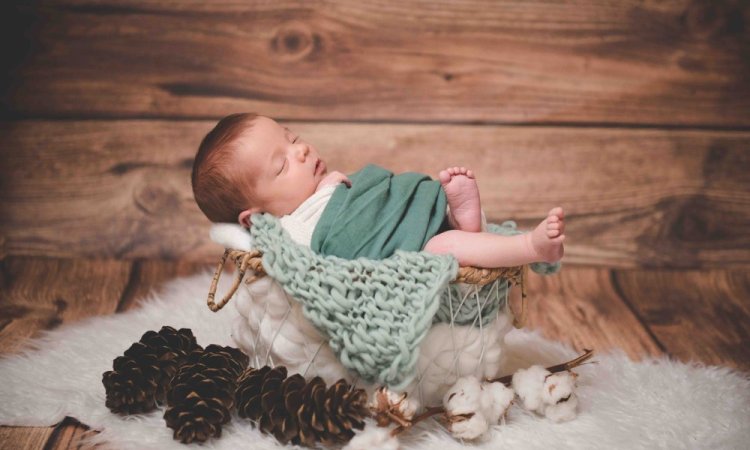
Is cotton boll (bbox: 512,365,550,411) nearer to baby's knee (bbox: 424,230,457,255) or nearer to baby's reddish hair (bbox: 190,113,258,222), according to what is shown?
baby's knee (bbox: 424,230,457,255)

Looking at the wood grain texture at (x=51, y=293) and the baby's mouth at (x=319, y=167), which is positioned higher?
the baby's mouth at (x=319, y=167)

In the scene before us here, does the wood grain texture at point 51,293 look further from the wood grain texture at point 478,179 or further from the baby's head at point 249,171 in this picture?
the baby's head at point 249,171

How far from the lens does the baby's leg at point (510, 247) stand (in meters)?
1.04

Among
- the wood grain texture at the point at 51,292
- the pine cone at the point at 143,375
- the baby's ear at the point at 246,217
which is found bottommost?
the wood grain texture at the point at 51,292

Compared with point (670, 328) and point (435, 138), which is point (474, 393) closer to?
point (670, 328)

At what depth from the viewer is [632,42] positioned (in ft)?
6.10

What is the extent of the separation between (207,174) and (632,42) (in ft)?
3.76

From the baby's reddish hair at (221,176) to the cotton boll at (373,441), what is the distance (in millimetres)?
420

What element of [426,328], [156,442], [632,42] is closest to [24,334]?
[156,442]

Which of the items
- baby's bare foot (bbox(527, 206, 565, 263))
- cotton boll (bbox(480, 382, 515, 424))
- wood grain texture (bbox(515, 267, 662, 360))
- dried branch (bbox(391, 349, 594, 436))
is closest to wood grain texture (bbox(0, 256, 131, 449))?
dried branch (bbox(391, 349, 594, 436))

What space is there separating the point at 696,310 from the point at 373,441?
98 centimetres

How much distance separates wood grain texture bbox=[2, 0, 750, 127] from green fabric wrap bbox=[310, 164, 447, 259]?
0.69 m

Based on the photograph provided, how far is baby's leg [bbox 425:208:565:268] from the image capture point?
1037 millimetres

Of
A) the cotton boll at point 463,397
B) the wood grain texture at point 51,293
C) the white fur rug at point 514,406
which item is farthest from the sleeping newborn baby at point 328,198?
the wood grain texture at point 51,293
